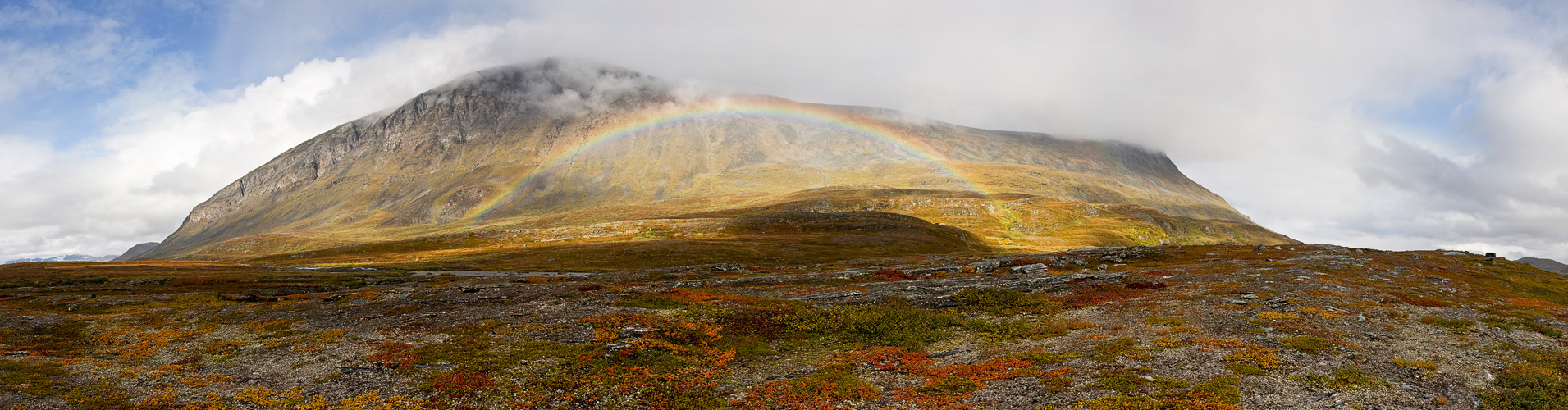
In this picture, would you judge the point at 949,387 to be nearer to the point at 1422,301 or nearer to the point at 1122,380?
the point at 1122,380

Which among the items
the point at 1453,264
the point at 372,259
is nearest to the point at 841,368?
the point at 1453,264

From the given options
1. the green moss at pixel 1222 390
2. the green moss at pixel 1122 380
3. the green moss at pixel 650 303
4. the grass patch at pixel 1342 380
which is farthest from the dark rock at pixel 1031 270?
the green moss at pixel 1222 390

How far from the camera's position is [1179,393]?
21281 millimetres

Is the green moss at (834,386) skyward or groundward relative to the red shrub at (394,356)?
groundward

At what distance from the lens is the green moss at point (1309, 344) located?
2664 centimetres

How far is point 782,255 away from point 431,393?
96.7 m

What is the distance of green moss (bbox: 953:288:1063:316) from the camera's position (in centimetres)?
3981

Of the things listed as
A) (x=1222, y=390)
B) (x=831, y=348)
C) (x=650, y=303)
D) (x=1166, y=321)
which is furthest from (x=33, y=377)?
(x=1166, y=321)

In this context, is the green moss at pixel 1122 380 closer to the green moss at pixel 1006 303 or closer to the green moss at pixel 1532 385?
the green moss at pixel 1532 385

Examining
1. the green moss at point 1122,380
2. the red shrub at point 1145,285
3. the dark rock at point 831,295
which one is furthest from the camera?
the red shrub at point 1145,285

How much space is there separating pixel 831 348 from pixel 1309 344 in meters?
21.3

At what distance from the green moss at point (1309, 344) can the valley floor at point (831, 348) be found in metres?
0.15

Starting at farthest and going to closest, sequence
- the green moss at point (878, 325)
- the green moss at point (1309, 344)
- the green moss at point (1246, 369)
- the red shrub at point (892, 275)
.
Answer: the red shrub at point (892, 275)
the green moss at point (878, 325)
the green moss at point (1309, 344)
the green moss at point (1246, 369)

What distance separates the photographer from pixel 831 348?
31.8m
